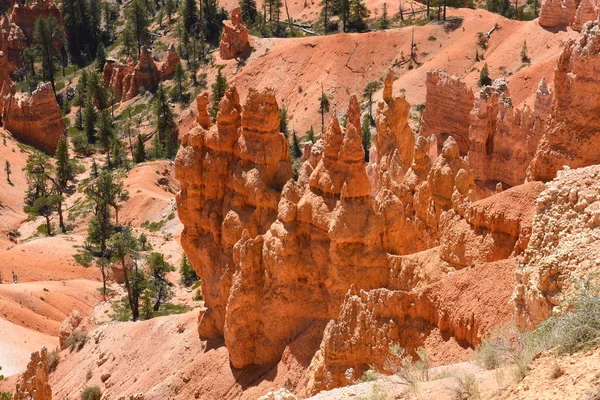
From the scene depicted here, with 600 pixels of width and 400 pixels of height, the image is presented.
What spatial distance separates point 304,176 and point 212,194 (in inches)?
115

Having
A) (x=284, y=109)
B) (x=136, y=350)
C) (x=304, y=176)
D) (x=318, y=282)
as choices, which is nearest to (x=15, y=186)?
(x=284, y=109)

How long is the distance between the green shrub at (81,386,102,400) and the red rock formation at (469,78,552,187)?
1835 centimetres

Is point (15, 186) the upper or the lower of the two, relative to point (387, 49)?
lower

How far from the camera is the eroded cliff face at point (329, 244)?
1595 cm

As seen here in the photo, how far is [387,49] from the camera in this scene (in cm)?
7225

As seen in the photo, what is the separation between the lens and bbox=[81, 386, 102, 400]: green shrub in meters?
26.2

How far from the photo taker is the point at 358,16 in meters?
79.8

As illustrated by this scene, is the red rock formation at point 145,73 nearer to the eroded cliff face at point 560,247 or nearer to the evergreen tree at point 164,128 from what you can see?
the evergreen tree at point 164,128

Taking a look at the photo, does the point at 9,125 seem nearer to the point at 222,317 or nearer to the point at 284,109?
the point at 284,109

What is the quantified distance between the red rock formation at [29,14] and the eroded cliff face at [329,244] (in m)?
79.6

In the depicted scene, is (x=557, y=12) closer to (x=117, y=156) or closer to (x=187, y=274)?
(x=187, y=274)

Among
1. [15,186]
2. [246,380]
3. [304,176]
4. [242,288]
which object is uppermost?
[304,176]

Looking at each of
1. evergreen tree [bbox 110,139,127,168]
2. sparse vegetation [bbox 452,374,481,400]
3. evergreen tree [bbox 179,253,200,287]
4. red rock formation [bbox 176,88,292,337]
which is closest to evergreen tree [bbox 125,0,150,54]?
evergreen tree [bbox 110,139,127,168]

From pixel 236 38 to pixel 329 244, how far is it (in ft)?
203
